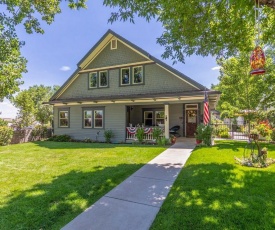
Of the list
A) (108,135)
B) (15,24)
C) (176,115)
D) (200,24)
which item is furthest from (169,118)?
(15,24)

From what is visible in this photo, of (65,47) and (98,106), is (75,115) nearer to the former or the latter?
(98,106)

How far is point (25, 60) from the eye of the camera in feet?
40.1

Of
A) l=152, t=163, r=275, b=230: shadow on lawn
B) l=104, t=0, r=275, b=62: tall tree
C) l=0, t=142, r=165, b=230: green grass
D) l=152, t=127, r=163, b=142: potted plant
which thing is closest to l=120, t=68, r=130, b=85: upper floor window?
l=152, t=127, r=163, b=142: potted plant

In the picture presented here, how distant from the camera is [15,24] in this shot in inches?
372

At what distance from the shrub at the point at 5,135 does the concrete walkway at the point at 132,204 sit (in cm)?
1230

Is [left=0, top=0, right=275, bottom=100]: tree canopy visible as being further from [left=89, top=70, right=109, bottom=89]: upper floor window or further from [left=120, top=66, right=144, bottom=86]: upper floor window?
[left=120, top=66, right=144, bottom=86]: upper floor window

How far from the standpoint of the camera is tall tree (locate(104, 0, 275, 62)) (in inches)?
220

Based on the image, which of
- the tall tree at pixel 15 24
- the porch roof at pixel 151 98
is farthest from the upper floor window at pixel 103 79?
the tall tree at pixel 15 24

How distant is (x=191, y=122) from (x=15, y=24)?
Result: 13266 millimetres

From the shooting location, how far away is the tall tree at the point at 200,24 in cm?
558

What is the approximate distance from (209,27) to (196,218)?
6.75 metres

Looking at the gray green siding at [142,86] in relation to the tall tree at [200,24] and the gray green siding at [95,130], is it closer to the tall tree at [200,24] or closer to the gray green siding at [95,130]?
the gray green siding at [95,130]

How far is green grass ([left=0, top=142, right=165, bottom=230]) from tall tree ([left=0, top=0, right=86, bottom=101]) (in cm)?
562

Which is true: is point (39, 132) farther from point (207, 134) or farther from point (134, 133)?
point (207, 134)
